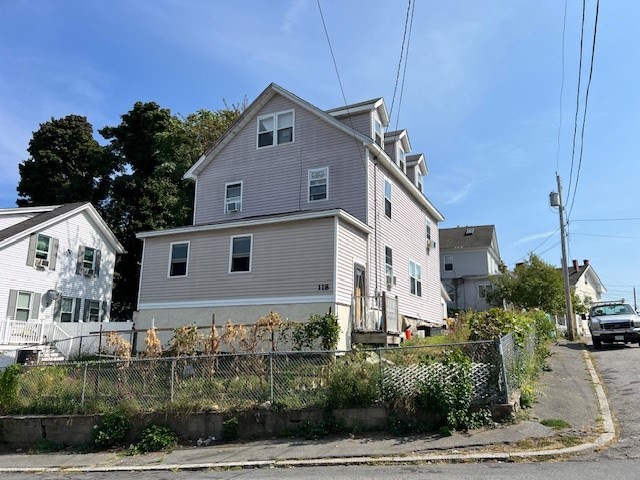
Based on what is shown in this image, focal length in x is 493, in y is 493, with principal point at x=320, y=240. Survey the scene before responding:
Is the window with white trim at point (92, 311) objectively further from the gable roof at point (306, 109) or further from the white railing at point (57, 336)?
the gable roof at point (306, 109)

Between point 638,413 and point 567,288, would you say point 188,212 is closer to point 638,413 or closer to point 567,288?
point 567,288

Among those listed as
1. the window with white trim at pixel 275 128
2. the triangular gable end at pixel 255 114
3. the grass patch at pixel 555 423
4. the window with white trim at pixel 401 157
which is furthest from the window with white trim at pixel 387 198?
the grass patch at pixel 555 423

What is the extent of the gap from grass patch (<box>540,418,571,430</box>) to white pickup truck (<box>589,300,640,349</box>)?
39.2ft

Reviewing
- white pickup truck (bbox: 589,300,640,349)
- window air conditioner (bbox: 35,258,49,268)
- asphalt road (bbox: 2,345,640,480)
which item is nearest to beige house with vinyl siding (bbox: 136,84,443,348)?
white pickup truck (bbox: 589,300,640,349)

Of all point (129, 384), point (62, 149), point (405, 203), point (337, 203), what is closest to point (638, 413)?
point (129, 384)

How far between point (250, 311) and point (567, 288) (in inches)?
638

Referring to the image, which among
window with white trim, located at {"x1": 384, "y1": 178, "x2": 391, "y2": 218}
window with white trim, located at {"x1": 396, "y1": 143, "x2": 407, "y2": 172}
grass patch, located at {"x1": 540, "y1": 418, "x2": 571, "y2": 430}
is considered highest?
window with white trim, located at {"x1": 396, "y1": 143, "x2": 407, "y2": 172}

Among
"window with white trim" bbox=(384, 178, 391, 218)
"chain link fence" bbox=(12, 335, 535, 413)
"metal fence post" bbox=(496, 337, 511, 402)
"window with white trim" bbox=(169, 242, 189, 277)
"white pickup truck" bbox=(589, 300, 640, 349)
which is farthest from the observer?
"window with white trim" bbox=(384, 178, 391, 218)

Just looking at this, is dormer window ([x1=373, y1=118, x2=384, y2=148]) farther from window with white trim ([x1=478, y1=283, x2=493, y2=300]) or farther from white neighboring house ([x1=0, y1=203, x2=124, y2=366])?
window with white trim ([x1=478, y1=283, x2=493, y2=300])

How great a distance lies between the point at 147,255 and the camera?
1836 centimetres

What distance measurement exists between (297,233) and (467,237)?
103ft

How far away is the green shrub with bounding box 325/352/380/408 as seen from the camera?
9234 mm

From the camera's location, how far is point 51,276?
25625 millimetres

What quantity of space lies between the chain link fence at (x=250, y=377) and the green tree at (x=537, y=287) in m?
19.1
